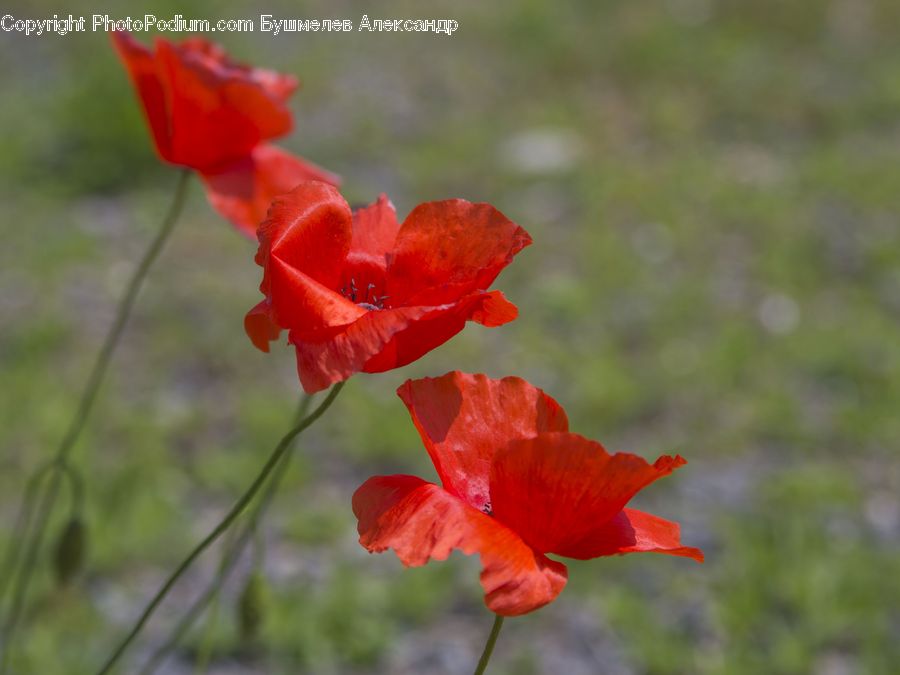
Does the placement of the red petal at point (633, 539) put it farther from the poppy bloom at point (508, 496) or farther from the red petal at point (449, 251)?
the red petal at point (449, 251)

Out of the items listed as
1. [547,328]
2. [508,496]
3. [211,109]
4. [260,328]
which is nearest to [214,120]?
[211,109]

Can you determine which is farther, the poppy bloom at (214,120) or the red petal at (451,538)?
the poppy bloom at (214,120)

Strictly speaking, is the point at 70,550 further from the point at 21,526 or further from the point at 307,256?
the point at 21,526

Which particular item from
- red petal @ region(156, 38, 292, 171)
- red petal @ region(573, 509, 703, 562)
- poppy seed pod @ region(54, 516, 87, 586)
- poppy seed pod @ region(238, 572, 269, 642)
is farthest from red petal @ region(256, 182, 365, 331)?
poppy seed pod @ region(54, 516, 87, 586)

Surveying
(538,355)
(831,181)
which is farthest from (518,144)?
(538,355)

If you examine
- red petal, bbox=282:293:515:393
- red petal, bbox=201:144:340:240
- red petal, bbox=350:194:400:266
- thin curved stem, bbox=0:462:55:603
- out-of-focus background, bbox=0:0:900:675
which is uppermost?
red petal, bbox=282:293:515:393

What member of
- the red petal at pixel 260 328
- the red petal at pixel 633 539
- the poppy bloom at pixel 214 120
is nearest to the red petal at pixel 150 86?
the poppy bloom at pixel 214 120

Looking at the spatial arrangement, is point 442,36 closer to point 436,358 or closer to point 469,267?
point 436,358

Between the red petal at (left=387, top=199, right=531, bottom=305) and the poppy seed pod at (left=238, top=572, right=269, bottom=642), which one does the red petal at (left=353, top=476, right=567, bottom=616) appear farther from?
the poppy seed pod at (left=238, top=572, right=269, bottom=642)
